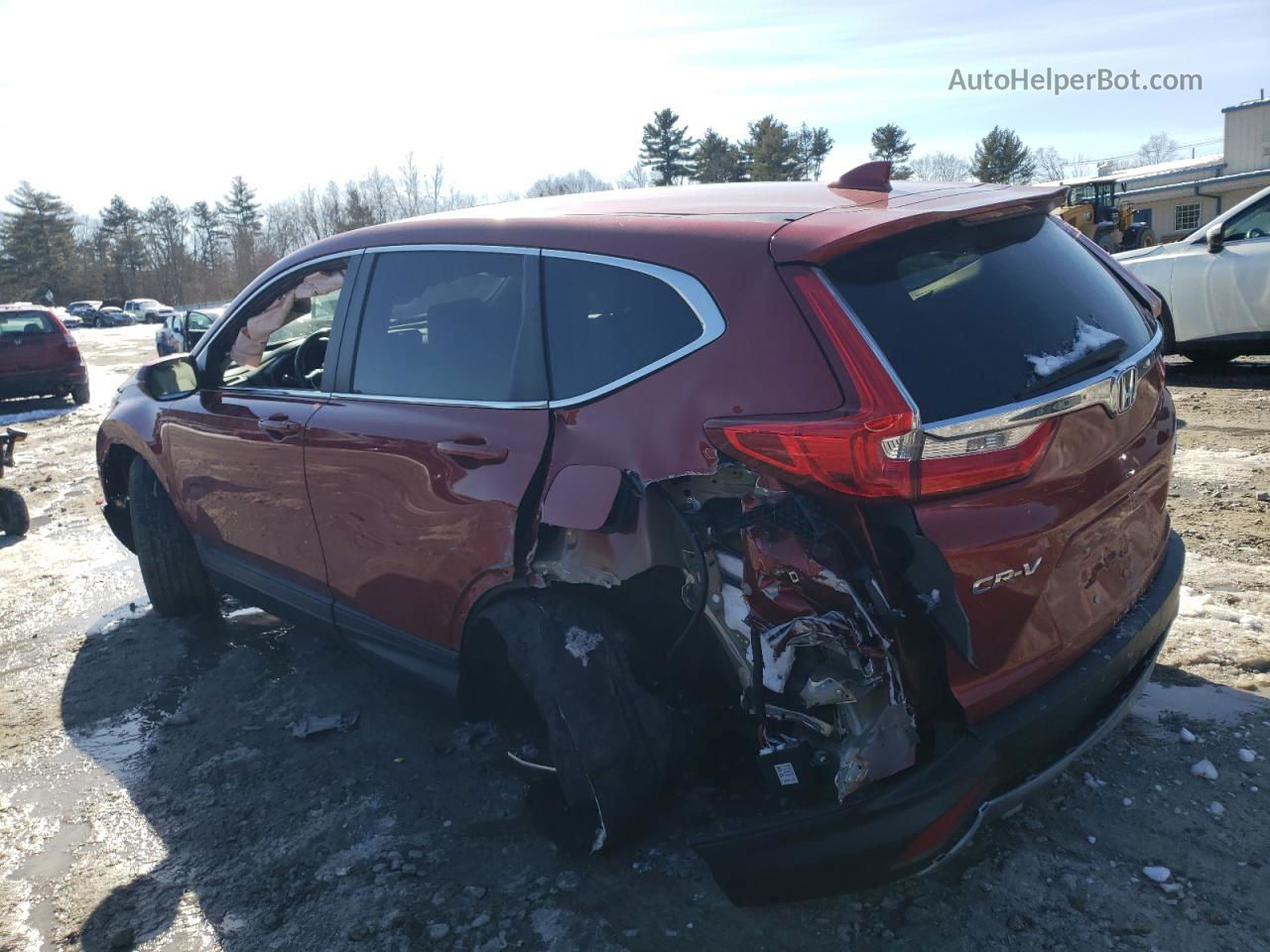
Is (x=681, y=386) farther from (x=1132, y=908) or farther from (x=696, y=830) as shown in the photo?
(x=1132, y=908)

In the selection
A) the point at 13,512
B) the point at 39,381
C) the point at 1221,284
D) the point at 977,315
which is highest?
the point at 977,315

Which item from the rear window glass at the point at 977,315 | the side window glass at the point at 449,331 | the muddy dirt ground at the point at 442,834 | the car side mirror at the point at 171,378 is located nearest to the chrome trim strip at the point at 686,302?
the side window glass at the point at 449,331

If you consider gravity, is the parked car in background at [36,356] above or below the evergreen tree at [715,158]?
below

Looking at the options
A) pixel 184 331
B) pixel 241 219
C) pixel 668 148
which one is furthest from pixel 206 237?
pixel 184 331

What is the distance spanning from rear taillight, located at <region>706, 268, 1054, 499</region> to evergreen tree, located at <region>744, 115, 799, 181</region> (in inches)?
2107

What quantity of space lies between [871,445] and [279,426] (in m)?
2.52

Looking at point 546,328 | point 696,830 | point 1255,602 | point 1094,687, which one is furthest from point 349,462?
point 1255,602

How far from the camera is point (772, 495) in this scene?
2.34 metres

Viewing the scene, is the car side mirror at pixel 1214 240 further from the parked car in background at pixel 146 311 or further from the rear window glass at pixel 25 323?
the parked car in background at pixel 146 311

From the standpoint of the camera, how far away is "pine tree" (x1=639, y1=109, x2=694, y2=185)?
58625mm

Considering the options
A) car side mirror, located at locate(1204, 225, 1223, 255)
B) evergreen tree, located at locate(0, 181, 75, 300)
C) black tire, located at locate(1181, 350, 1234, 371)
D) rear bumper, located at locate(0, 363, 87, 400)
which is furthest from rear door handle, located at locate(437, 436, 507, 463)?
evergreen tree, located at locate(0, 181, 75, 300)

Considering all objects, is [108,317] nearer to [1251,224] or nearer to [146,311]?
[146,311]

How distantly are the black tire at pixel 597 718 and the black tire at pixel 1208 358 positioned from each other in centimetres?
879

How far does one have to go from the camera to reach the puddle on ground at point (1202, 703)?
131 inches
